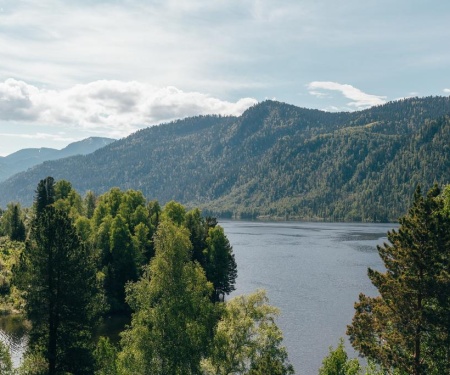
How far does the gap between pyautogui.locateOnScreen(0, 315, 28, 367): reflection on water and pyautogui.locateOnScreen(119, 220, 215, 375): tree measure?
3480 centimetres

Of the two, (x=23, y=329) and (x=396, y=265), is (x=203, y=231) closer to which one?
(x=23, y=329)

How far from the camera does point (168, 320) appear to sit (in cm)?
3856

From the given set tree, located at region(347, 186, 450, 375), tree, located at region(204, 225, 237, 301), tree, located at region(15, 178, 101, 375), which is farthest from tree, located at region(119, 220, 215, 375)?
tree, located at region(204, 225, 237, 301)

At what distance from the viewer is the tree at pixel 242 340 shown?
4072 centimetres

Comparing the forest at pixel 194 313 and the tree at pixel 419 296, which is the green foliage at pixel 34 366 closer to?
→ the forest at pixel 194 313

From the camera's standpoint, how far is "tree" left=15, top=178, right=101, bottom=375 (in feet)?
119

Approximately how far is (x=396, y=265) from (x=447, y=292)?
4.82 metres

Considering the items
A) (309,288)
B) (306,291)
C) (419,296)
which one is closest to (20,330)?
(419,296)

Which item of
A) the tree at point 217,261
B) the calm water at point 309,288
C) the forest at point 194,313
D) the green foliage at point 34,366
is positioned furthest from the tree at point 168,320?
the tree at point 217,261

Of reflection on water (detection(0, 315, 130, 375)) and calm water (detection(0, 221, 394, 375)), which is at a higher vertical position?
reflection on water (detection(0, 315, 130, 375))

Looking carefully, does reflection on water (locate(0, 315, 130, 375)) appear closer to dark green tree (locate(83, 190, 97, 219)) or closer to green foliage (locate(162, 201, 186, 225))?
green foliage (locate(162, 201, 186, 225))

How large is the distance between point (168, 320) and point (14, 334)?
50.3 meters

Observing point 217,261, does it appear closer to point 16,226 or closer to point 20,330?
A: point 20,330

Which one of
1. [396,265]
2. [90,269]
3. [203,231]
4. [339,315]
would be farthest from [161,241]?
[339,315]
